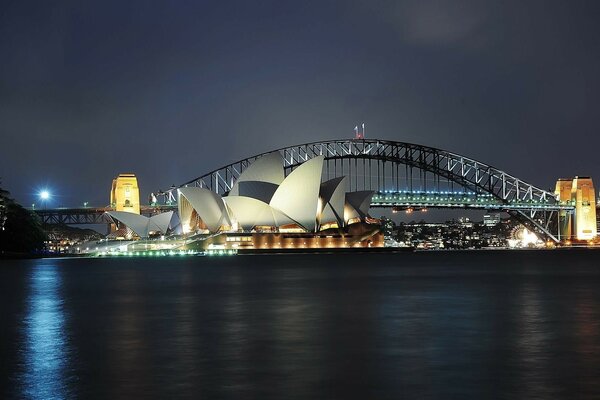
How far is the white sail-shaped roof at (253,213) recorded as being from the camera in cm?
12400

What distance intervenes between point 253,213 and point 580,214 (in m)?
70.5

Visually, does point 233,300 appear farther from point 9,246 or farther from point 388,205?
point 388,205

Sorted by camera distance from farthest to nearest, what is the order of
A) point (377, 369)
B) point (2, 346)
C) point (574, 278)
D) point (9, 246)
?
point (9, 246)
point (574, 278)
point (2, 346)
point (377, 369)

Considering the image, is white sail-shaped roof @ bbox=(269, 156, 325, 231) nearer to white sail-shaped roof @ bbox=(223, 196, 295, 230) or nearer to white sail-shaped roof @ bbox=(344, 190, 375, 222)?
white sail-shaped roof @ bbox=(223, 196, 295, 230)

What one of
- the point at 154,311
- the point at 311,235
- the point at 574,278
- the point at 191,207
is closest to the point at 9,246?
the point at 191,207

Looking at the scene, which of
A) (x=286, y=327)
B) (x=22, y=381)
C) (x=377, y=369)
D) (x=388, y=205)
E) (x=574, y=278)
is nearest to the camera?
(x=22, y=381)

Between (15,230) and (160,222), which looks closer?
(15,230)

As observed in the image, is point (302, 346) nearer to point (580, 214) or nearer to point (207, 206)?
point (207, 206)

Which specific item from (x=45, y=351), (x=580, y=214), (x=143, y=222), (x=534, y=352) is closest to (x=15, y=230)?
(x=143, y=222)

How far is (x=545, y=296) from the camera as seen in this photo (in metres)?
41.3

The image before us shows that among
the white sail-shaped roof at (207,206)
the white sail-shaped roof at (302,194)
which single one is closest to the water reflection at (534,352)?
the white sail-shaped roof at (302,194)

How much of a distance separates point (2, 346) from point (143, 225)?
12590cm

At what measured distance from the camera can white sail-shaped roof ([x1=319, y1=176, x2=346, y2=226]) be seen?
12419cm

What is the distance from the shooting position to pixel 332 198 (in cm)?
12444
